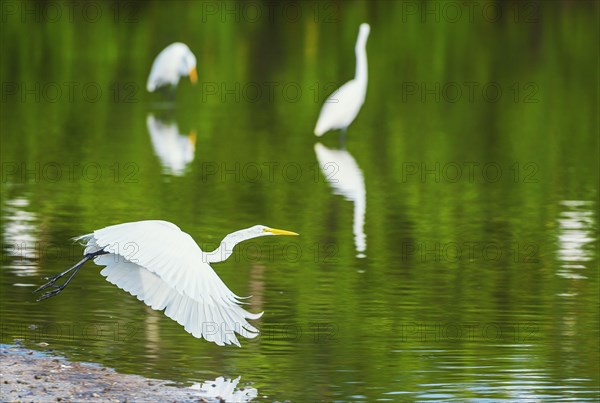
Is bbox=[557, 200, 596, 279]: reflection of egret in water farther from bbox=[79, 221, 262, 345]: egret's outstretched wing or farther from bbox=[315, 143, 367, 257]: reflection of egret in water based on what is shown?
bbox=[79, 221, 262, 345]: egret's outstretched wing

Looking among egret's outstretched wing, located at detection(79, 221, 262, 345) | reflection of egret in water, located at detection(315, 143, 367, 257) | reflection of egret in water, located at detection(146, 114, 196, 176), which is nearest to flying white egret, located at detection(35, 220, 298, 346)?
egret's outstretched wing, located at detection(79, 221, 262, 345)

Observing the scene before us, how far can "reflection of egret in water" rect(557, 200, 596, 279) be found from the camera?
43.2 feet

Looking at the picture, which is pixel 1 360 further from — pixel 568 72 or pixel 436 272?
pixel 568 72

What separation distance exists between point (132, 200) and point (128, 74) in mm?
14901

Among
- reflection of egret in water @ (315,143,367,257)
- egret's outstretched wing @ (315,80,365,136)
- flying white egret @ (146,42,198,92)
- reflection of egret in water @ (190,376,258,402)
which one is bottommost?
reflection of egret in water @ (190,376,258,402)

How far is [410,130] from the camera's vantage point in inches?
919

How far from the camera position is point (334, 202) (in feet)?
55.4

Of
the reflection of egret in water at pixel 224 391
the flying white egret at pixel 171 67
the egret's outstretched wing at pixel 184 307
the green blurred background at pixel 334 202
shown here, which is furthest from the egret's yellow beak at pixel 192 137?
the reflection of egret in water at pixel 224 391

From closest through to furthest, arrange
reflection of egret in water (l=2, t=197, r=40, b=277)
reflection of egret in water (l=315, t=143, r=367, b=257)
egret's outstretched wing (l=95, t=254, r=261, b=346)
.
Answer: egret's outstretched wing (l=95, t=254, r=261, b=346)
reflection of egret in water (l=2, t=197, r=40, b=277)
reflection of egret in water (l=315, t=143, r=367, b=257)

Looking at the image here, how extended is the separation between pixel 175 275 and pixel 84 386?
0.87 metres

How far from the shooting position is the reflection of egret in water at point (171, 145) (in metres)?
20.0

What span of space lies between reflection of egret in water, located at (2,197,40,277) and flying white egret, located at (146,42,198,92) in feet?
32.9

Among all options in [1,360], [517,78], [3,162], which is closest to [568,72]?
[517,78]

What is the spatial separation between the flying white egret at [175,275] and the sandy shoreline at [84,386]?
41 cm
